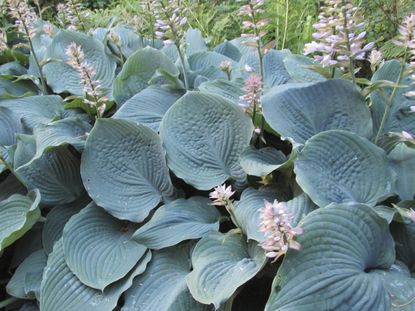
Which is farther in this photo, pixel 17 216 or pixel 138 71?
pixel 138 71

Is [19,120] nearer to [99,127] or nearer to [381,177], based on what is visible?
[99,127]

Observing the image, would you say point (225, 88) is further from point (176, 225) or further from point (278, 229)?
point (278, 229)

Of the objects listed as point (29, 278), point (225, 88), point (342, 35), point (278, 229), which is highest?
point (342, 35)

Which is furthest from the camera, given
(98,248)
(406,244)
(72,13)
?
(72,13)

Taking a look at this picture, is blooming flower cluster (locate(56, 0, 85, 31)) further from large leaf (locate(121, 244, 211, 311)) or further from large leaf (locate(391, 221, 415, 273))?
large leaf (locate(391, 221, 415, 273))

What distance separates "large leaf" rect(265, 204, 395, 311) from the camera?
4.34 feet

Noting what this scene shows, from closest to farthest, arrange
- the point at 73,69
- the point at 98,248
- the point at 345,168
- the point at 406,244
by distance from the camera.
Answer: the point at 406,244, the point at 345,168, the point at 98,248, the point at 73,69

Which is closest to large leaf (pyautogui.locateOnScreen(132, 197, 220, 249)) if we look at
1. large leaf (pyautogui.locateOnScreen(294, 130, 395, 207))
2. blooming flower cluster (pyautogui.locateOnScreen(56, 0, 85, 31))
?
large leaf (pyautogui.locateOnScreen(294, 130, 395, 207))

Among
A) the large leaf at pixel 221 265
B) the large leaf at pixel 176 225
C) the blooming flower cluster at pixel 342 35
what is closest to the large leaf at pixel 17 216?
the large leaf at pixel 176 225

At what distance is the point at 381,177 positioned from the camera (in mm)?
1770

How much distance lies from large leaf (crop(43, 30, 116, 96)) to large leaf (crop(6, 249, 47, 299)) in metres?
1.07

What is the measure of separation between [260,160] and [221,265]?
1.67ft

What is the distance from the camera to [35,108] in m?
2.71

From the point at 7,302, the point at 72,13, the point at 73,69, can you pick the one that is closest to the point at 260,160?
the point at 7,302
